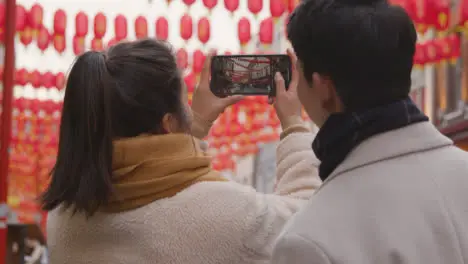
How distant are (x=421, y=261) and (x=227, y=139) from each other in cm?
1537

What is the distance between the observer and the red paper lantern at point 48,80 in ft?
42.5

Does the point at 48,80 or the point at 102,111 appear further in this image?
the point at 48,80

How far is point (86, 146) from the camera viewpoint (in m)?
1.81

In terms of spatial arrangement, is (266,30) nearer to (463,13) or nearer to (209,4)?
(209,4)

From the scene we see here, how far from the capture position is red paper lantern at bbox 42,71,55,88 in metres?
13.0

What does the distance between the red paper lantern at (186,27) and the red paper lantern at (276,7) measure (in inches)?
95.8

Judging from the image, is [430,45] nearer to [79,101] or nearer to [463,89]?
[463,89]

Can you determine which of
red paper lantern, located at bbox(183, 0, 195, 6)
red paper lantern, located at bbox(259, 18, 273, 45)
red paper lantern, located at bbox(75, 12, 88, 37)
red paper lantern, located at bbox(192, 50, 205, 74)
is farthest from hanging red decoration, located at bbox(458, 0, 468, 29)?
red paper lantern, located at bbox(75, 12, 88, 37)

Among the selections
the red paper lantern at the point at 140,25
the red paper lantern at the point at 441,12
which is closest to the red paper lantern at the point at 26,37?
the red paper lantern at the point at 140,25

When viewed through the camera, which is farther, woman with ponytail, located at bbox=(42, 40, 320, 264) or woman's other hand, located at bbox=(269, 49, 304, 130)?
woman's other hand, located at bbox=(269, 49, 304, 130)

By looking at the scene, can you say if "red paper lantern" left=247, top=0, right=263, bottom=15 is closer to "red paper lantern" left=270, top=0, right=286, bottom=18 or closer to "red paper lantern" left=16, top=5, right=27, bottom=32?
"red paper lantern" left=270, top=0, right=286, bottom=18

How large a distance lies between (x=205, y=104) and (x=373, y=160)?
85cm

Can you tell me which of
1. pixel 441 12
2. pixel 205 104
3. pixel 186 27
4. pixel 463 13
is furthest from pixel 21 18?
pixel 205 104

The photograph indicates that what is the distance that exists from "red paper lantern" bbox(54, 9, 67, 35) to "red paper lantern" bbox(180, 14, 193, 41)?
180 cm
